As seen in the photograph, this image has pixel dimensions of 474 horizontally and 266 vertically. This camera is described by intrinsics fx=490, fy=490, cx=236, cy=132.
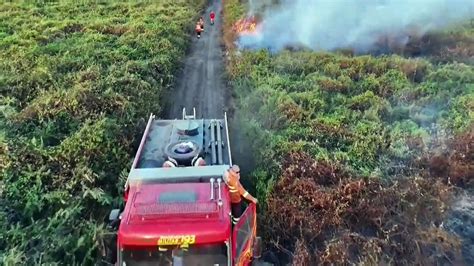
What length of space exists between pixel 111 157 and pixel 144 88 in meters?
4.22

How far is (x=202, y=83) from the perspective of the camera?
60.4 ft

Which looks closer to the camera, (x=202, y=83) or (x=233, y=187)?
(x=233, y=187)

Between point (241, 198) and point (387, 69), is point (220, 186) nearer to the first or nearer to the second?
point (241, 198)

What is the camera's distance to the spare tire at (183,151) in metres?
8.54

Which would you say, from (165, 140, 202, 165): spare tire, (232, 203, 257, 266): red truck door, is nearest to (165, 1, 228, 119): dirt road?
(165, 140, 202, 165): spare tire

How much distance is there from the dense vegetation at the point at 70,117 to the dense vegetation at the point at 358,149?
128 inches

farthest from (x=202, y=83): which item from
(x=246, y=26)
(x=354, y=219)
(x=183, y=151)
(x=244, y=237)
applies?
(x=244, y=237)

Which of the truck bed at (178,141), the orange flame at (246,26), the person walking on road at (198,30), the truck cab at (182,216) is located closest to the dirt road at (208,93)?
the person walking on road at (198,30)

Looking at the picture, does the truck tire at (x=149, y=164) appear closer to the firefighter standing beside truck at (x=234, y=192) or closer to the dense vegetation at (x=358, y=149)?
the firefighter standing beside truck at (x=234, y=192)

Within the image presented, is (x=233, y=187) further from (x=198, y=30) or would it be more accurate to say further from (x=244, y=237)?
(x=198, y=30)

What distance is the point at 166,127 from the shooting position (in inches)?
414

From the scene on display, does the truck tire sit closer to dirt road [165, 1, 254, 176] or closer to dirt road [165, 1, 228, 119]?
dirt road [165, 1, 254, 176]

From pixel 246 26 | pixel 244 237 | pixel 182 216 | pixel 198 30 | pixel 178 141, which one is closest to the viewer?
pixel 182 216

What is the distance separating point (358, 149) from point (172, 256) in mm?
6635
